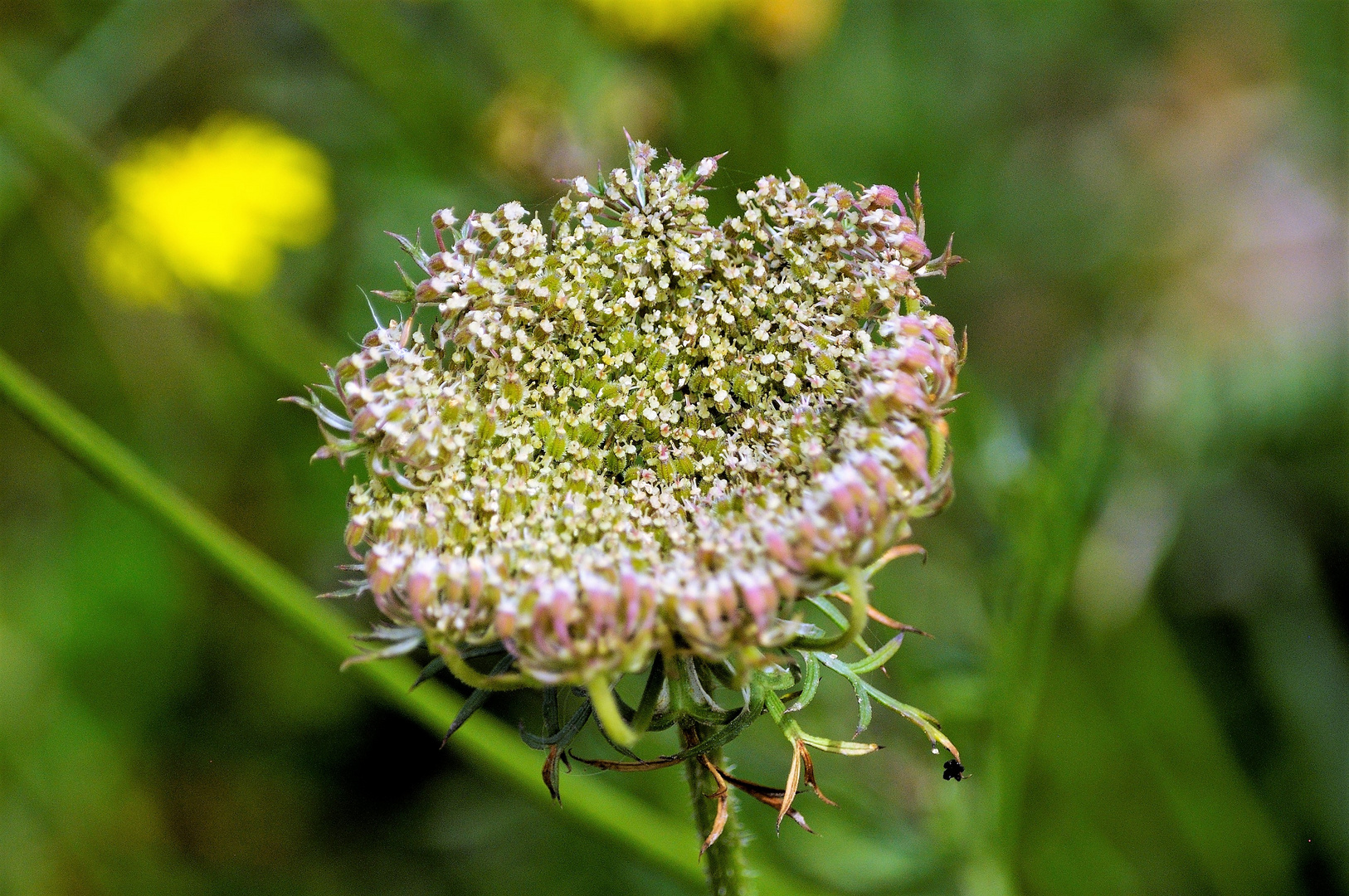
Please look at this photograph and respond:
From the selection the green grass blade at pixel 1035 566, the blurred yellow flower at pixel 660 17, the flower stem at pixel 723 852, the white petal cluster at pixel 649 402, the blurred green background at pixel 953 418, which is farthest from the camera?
the blurred yellow flower at pixel 660 17

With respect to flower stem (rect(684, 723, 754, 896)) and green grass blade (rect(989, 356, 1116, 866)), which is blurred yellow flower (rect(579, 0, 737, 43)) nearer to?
green grass blade (rect(989, 356, 1116, 866))

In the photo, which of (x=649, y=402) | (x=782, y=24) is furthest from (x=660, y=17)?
(x=649, y=402)

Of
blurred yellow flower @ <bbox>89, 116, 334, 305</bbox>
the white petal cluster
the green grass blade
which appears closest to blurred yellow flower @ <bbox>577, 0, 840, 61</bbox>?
blurred yellow flower @ <bbox>89, 116, 334, 305</bbox>

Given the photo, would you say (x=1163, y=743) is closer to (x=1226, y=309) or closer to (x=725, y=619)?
(x=1226, y=309)

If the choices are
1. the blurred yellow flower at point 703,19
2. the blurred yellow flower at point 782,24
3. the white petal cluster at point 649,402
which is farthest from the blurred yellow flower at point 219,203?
the white petal cluster at point 649,402

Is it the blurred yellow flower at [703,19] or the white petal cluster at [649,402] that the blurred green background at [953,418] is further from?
the white petal cluster at [649,402]

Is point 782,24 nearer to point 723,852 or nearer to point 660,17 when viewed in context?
point 660,17
